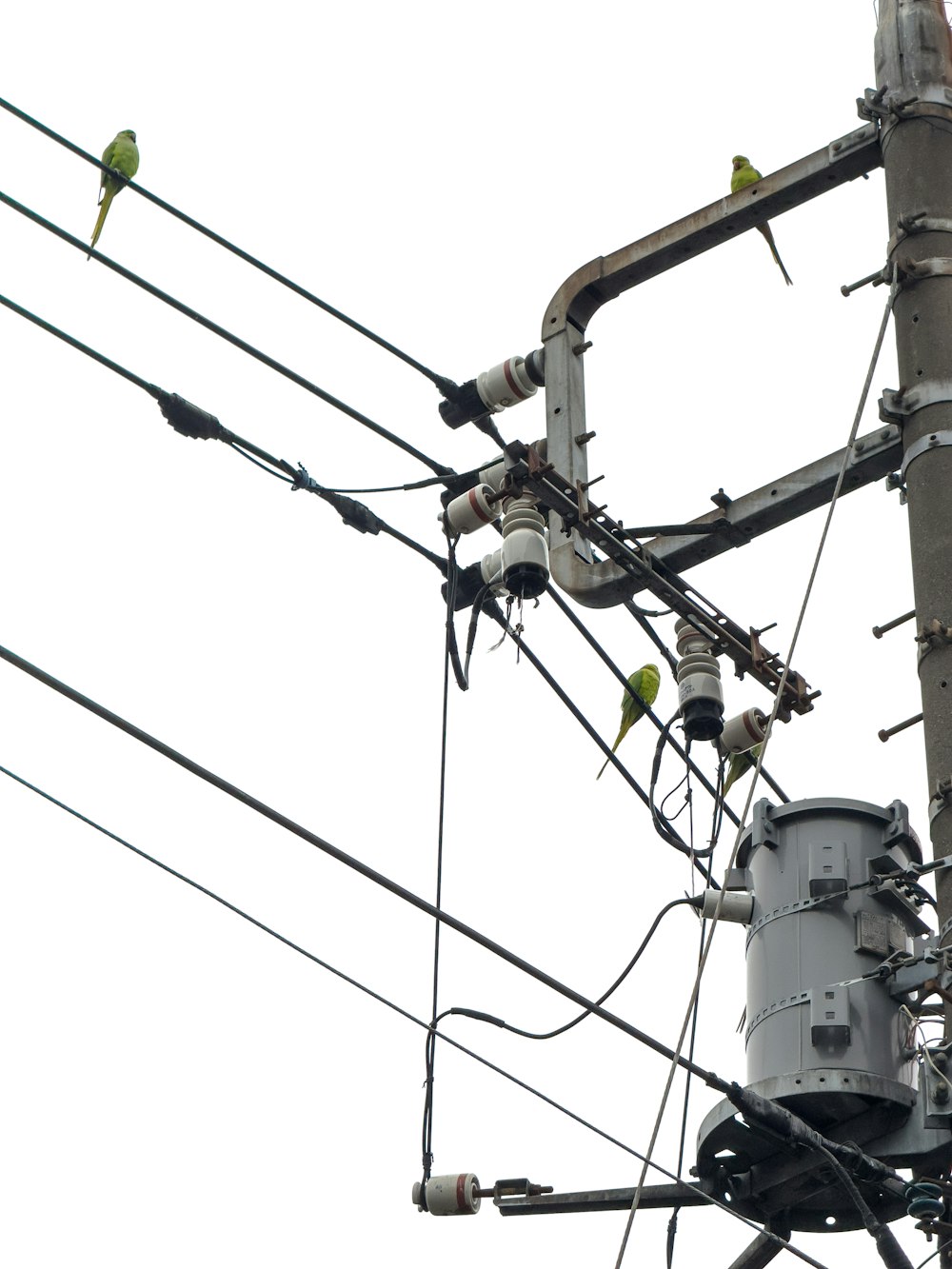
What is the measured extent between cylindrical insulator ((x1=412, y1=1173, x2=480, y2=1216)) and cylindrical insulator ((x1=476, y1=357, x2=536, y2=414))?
3.34 meters

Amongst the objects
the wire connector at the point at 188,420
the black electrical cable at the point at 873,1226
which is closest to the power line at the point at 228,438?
the wire connector at the point at 188,420

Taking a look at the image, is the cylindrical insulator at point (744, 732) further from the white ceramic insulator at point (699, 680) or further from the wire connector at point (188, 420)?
the wire connector at point (188, 420)

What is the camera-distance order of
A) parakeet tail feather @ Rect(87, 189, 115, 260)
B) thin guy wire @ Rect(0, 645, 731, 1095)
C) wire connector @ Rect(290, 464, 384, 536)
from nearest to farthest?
thin guy wire @ Rect(0, 645, 731, 1095) < wire connector @ Rect(290, 464, 384, 536) < parakeet tail feather @ Rect(87, 189, 115, 260)

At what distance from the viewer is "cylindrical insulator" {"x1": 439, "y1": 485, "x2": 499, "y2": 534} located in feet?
28.1

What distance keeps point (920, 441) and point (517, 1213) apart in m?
2.87

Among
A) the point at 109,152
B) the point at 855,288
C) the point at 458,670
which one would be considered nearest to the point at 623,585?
the point at 458,670

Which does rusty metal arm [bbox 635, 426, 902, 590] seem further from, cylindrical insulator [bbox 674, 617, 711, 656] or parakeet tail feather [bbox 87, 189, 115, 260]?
parakeet tail feather [bbox 87, 189, 115, 260]

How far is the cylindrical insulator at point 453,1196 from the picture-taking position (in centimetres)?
735

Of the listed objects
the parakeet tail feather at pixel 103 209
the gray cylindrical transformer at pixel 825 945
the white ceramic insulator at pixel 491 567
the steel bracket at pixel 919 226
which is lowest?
the gray cylindrical transformer at pixel 825 945

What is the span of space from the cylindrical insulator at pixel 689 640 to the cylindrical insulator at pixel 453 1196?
2207 mm

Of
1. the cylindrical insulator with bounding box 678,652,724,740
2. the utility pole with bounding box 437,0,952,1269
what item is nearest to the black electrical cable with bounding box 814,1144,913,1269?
the utility pole with bounding box 437,0,952,1269

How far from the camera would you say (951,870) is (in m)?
6.72

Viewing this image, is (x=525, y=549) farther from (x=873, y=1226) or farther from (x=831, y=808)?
(x=873, y=1226)

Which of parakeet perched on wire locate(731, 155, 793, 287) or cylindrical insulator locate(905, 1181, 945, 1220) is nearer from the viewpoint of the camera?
cylindrical insulator locate(905, 1181, 945, 1220)
